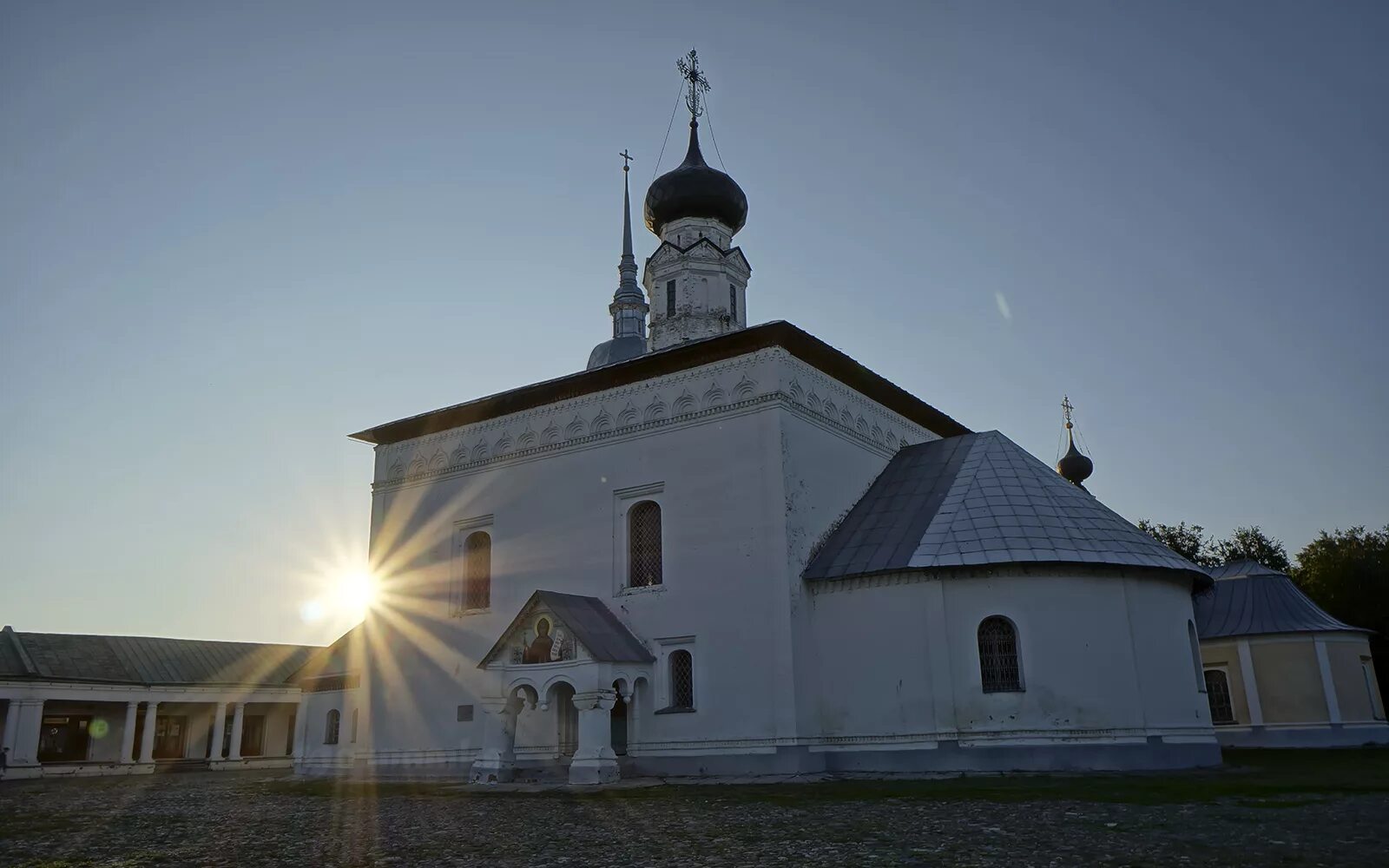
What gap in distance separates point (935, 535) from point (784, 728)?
Answer: 12.3 ft

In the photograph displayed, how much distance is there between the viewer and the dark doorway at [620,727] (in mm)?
17578

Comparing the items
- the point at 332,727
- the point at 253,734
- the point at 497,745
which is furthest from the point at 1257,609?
the point at 253,734

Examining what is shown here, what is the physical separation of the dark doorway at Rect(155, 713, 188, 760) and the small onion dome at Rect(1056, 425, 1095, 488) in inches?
1173

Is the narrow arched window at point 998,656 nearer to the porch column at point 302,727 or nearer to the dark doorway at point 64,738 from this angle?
the porch column at point 302,727

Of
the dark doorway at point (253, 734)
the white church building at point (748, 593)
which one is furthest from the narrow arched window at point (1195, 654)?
the dark doorway at point (253, 734)

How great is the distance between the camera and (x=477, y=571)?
2070 centimetres

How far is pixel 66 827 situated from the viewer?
36.9 feet

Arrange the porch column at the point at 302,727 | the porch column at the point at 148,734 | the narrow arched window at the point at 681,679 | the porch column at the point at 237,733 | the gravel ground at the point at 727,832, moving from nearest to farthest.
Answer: the gravel ground at the point at 727,832
the narrow arched window at the point at 681,679
the porch column at the point at 302,727
the porch column at the point at 148,734
the porch column at the point at 237,733

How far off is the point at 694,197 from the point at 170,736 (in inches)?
1047

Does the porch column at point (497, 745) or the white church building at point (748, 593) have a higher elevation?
the white church building at point (748, 593)

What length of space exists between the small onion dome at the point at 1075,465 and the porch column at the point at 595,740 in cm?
1967

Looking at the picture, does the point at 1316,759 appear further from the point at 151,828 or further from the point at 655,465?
the point at 151,828

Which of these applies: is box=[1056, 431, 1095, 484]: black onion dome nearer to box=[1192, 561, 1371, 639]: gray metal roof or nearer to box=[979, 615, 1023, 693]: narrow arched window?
box=[1192, 561, 1371, 639]: gray metal roof

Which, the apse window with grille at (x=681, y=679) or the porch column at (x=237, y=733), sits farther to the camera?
the porch column at (x=237, y=733)
